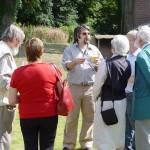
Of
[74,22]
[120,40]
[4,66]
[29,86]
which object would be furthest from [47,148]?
[74,22]

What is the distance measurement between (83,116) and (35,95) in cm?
239

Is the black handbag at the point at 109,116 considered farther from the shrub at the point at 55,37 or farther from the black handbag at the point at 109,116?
the shrub at the point at 55,37

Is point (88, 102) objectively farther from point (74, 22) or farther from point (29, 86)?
point (74, 22)

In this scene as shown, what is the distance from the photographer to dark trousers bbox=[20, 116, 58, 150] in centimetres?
521

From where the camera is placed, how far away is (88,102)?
7.33 m

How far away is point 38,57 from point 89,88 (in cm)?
218

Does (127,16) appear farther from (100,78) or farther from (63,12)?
(63,12)

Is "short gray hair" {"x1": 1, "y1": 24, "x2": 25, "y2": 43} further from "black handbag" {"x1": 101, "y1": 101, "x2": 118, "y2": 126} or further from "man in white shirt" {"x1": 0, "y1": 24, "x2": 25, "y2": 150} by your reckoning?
"black handbag" {"x1": 101, "y1": 101, "x2": 118, "y2": 126}

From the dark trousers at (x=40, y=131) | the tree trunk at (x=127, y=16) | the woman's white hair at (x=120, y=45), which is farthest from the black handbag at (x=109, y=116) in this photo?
the tree trunk at (x=127, y=16)

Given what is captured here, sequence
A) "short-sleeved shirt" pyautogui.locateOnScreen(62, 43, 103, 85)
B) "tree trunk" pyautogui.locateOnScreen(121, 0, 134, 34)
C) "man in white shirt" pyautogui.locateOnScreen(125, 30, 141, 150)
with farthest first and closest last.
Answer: "tree trunk" pyautogui.locateOnScreen(121, 0, 134, 34)
"short-sleeved shirt" pyautogui.locateOnScreen(62, 43, 103, 85)
"man in white shirt" pyautogui.locateOnScreen(125, 30, 141, 150)

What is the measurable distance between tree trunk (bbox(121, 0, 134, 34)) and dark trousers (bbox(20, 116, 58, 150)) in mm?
17361

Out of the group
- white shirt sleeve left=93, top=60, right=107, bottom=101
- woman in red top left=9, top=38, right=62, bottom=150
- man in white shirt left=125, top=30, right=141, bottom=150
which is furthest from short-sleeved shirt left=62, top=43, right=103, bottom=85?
woman in red top left=9, top=38, right=62, bottom=150

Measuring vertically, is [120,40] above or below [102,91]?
above

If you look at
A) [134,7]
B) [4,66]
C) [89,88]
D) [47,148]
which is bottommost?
[47,148]
